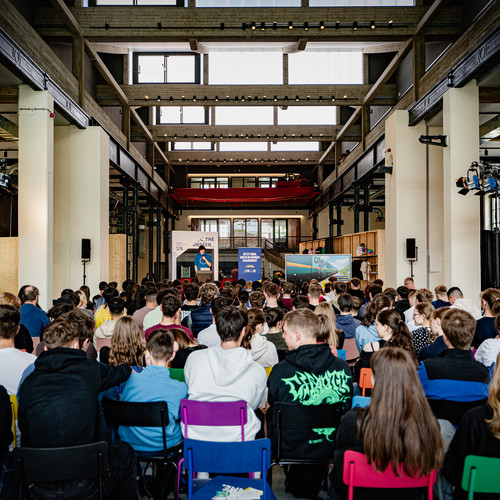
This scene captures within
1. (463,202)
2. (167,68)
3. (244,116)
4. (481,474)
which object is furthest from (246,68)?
(481,474)

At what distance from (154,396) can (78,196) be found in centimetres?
957

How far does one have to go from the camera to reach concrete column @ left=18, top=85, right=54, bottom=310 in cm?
882

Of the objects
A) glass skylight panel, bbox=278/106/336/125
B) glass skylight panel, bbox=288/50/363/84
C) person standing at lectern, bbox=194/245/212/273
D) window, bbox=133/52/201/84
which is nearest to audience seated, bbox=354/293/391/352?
person standing at lectern, bbox=194/245/212/273

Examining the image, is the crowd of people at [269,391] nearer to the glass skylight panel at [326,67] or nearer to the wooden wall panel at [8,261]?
the wooden wall panel at [8,261]

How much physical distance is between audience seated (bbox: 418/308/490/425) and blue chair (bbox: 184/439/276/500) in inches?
43.1

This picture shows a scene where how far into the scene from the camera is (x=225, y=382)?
2.76 metres

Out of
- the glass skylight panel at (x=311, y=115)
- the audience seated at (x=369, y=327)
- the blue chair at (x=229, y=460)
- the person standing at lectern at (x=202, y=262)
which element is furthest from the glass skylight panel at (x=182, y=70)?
the blue chair at (x=229, y=460)

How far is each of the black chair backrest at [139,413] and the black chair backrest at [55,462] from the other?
1.66ft

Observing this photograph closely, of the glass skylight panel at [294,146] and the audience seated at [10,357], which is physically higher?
the glass skylight panel at [294,146]

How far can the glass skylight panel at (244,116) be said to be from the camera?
62.3ft

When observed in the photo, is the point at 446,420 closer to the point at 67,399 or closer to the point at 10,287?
the point at 67,399

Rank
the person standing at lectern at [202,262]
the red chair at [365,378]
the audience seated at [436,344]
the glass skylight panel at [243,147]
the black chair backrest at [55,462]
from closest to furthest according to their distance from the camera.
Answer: the black chair backrest at [55,462], the red chair at [365,378], the audience seated at [436,344], the person standing at lectern at [202,262], the glass skylight panel at [243,147]

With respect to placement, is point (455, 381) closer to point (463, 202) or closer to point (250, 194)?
point (463, 202)

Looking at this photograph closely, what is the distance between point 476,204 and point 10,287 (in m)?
9.60
